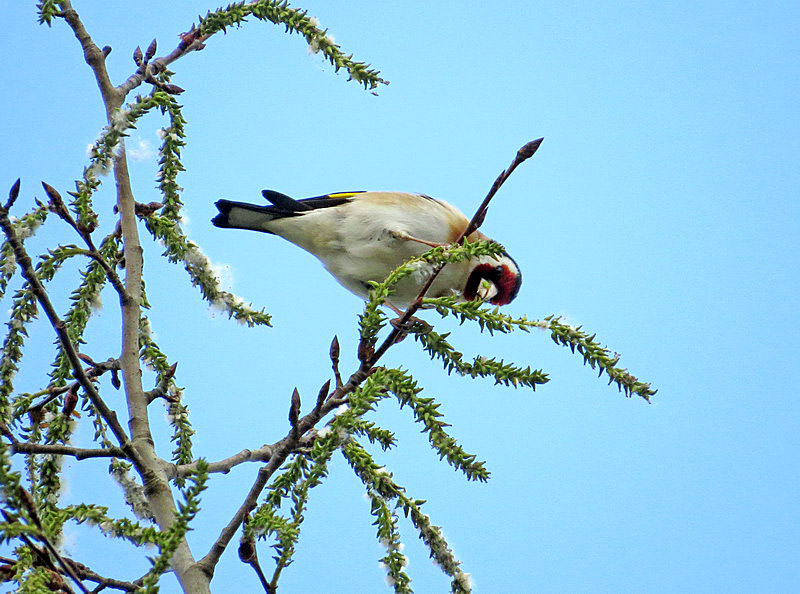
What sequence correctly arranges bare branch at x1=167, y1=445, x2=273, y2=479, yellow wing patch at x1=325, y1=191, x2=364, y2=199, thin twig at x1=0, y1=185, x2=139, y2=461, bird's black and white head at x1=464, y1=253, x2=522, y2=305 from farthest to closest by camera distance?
yellow wing patch at x1=325, y1=191, x2=364, y2=199 < bird's black and white head at x1=464, y1=253, x2=522, y2=305 < bare branch at x1=167, y1=445, x2=273, y2=479 < thin twig at x1=0, y1=185, x2=139, y2=461

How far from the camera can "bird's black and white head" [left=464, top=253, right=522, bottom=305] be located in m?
3.30

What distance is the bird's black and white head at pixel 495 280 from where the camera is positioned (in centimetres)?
330

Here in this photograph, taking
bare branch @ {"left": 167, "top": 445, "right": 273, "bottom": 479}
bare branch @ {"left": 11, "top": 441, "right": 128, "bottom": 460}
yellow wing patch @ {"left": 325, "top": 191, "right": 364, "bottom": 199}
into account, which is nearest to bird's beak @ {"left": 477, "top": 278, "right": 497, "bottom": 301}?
yellow wing patch @ {"left": 325, "top": 191, "right": 364, "bottom": 199}

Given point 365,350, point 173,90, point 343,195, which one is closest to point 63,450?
point 365,350

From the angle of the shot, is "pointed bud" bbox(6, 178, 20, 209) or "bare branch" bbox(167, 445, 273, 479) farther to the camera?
"bare branch" bbox(167, 445, 273, 479)

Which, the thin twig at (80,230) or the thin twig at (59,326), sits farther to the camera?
the thin twig at (80,230)

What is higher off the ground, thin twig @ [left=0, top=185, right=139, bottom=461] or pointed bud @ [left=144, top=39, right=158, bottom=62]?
pointed bud @ [left=144, top=39, right=158, bottom=62]

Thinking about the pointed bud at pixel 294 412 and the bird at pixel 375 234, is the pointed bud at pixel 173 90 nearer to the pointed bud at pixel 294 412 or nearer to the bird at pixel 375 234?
the pointed bud at pixel 294 412

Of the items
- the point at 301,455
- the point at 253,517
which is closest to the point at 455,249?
the point at 301,455

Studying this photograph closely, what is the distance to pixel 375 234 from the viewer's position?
335 cm

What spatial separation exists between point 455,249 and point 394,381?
0.26m

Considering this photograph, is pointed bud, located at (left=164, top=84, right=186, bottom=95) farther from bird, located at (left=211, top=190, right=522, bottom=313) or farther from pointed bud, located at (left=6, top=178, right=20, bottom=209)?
bird, located at (left=211, top=190, right=522, bottom=313)

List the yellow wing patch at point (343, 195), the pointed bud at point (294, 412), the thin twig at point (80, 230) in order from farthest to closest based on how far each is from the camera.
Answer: the yellow wing patch at point (343, 195) < the thin twig at point (80, 230) < the pointed bud at point (294, 412)

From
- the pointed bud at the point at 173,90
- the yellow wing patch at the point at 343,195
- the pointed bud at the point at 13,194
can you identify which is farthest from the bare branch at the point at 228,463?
the yellow wing patch at the point at 343,195
